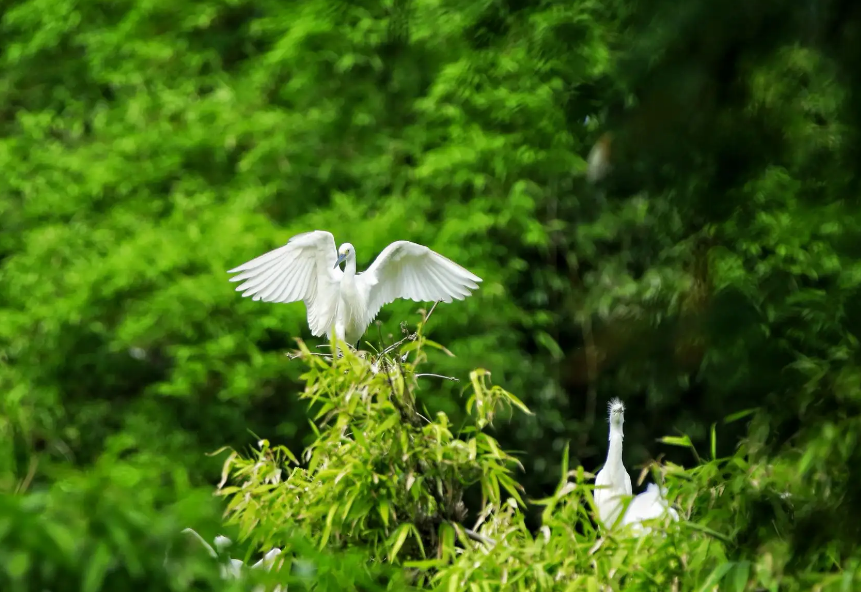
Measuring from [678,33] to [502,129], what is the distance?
5152 mm

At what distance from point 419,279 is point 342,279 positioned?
0.36 m

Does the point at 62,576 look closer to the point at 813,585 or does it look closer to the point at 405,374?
the point at 813,585

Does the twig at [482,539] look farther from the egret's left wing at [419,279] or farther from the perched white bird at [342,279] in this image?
the egret's left wing at [419,279]

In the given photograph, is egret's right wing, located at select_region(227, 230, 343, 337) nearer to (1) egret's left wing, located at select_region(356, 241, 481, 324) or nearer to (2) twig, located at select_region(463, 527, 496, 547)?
(1) egret's left wing, located at select_region(356, 241, 481, 324)

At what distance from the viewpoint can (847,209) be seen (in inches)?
62.1

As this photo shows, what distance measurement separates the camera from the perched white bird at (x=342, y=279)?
4031 millimetres

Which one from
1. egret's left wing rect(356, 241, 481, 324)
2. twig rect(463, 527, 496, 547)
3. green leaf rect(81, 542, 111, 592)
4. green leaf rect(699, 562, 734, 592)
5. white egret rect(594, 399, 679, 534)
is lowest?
white egret rect(594, 399, 679, 534)

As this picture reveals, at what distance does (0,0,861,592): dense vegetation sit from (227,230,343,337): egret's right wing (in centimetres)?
45

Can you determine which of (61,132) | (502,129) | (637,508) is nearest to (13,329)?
(61,132)

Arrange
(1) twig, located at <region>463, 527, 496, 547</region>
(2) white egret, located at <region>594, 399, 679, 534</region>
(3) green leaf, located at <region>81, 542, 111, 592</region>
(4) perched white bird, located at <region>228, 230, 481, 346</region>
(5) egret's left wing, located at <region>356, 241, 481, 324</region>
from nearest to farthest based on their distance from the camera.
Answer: (3) green leaf, located at <region>81, 542, 111, 592</region> < (1) twig, located at <region>463, 527, 496, 547</region> < (2) white egret, located at <region>594, 399, 679, 534</region> < (4) perched white bird, located at <region>228, 230, 481, 346</region> < (5) egret's left wing, located at <region>356, 241, 481, 324</region>

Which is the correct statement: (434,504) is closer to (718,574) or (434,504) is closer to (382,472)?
(382,472)

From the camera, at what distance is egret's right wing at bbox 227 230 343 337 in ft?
13.3

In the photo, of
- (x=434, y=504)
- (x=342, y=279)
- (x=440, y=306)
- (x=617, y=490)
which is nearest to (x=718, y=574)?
(x=434, y=504)

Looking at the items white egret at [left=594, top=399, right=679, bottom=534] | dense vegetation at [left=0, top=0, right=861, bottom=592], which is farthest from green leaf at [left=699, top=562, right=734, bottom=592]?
white egret at [left=594, top=399, right=679, bottom=534]
